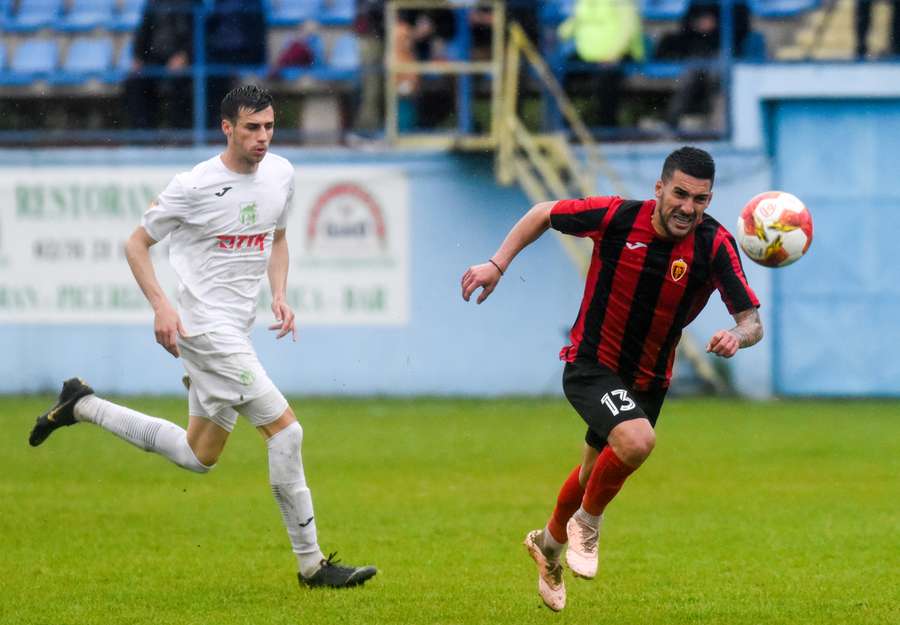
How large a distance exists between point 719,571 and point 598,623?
1572 mm

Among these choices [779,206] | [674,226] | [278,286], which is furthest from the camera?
[278,286]

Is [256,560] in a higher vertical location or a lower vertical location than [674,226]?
lower

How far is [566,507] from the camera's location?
300 inches

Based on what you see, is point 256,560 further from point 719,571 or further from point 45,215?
point 45,215

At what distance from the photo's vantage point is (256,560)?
8977 mm

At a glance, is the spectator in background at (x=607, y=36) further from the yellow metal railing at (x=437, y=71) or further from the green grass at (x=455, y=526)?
the green grass at (x=455, y=526)

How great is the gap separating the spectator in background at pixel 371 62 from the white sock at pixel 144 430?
11490mm

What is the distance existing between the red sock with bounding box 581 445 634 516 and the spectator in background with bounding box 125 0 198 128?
14.3m

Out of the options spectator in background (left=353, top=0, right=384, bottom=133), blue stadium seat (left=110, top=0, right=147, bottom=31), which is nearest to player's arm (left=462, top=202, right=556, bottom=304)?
spectator in background (left=353, top=0, right=384, bottom=133)

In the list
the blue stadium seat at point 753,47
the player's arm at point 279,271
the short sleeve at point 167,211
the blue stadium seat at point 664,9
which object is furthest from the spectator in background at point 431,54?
the short sleeve at point 167,211

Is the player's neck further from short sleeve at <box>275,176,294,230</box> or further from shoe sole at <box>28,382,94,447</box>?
shoe sole at <box>28,382,94,447</box>

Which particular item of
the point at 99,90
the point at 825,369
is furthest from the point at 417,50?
the point at 825,369

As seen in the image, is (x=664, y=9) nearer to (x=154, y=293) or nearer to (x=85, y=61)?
A: (x=85, y=61)

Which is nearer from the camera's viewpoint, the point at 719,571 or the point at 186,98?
the point at 719,571
